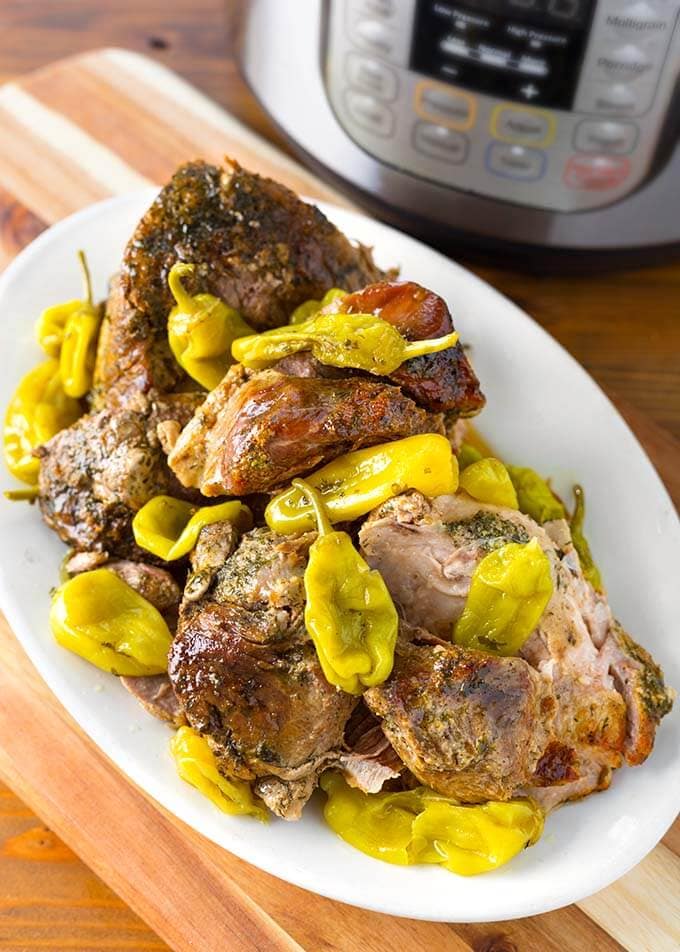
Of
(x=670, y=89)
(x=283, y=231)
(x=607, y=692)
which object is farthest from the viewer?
(x=670, y=89)

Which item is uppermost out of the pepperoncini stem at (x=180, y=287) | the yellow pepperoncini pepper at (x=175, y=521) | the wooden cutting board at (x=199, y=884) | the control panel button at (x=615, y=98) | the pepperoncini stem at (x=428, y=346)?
the control panel button at (x=615, y=98)

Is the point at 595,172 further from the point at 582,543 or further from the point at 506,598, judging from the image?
the point at 506,598

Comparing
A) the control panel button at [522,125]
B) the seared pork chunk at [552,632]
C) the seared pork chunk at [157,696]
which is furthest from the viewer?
the control panel button at [522,125]

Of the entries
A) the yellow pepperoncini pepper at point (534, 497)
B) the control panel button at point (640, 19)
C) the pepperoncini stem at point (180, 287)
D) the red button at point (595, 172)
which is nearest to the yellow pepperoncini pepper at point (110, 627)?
the pepperoncini stem at point (180, 287)

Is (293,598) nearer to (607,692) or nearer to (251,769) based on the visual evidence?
(251,769)

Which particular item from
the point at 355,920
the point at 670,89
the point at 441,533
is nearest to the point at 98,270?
the point at 441,533

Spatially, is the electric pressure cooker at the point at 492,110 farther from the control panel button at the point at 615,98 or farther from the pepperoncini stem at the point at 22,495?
the pepperoncini stem at the point at 22,495

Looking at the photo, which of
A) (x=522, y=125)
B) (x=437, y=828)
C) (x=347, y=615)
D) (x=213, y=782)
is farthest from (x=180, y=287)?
(x=437, y=828)
